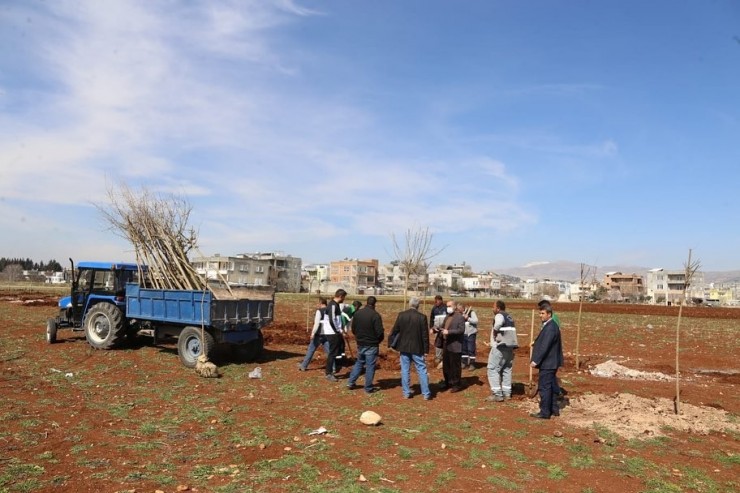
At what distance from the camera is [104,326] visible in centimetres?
1333

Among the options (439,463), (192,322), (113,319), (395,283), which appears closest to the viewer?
(439,463)

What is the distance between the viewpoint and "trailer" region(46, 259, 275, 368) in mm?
11516

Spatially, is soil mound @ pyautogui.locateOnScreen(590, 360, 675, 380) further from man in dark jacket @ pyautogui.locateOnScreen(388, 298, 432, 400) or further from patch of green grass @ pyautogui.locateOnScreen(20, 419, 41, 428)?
patch of green grass @ pyautogui.locateOnScreen(20, 419, 41, 428)

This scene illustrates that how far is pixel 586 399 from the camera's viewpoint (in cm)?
928

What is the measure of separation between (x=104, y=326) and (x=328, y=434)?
8.93m

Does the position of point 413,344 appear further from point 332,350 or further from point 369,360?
point 332,350

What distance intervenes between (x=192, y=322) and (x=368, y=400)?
4713 millimetres

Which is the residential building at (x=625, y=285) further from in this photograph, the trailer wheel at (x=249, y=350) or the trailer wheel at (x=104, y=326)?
the trailer wheel at (x=104, y=326)

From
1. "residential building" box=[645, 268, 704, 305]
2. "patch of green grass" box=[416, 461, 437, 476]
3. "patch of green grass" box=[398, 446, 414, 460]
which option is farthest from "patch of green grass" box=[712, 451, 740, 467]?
"residential building" box=[645, 268, 704, 305]

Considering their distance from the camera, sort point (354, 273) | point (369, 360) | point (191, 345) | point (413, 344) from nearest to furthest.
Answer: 1. point (413, 344)
2. point (369, 360)
3. point (191, 345)
4. point (354, 273)

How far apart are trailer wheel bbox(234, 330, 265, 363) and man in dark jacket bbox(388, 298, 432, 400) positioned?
4.74 m

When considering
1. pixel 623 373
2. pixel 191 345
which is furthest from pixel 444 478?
pixel 623 373

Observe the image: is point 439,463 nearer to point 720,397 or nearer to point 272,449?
point 272,449

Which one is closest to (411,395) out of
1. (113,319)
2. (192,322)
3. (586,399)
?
(586,399)
